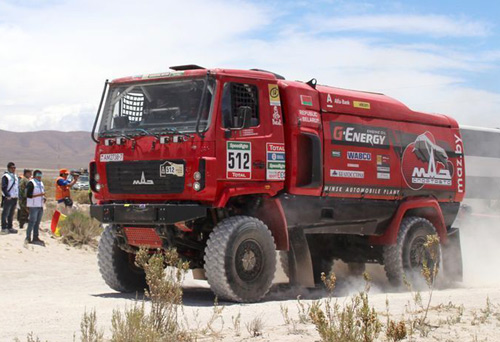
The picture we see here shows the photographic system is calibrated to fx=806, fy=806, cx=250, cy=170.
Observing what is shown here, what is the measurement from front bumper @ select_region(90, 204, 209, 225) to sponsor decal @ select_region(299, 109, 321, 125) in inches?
87.4

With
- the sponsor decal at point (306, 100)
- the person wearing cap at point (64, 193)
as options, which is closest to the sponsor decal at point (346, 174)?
the sponsor decal at point (306, 100)

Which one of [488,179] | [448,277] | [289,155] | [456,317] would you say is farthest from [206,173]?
[488,179]

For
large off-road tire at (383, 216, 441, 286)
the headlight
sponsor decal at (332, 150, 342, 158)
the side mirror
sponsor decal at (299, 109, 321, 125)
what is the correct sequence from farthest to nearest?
large off-road tire at (383, 216, 441, 286)
sponsor decal at (332, 150, 342, 158)
sponsor decal at (299, 109, 321, 125)
the side mirror
the headlight

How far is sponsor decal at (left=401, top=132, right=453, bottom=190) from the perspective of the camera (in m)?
14.1

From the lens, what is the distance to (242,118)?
11070mm

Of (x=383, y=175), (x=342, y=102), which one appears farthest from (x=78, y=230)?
(x=342, y=102)

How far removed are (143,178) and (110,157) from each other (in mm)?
672

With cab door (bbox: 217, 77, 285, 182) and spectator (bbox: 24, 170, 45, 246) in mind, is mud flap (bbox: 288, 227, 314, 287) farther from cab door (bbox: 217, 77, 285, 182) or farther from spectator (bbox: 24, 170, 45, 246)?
spectator (bbox: 24, 170, 45, 246)

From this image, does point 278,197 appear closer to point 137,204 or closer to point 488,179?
point 137,204

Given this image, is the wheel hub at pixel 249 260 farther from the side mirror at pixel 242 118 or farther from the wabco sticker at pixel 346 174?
the wabco sticker at pixel 346 174

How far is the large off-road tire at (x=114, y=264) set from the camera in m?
12.2

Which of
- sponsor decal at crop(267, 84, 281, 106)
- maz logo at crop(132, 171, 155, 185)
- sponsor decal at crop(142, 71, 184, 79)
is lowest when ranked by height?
maz logo at crop(132, 171, 155, 185)

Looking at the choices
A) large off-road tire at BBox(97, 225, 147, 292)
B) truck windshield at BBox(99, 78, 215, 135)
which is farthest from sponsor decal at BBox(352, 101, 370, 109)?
large off-road tire at BBox(97, 225, 147, 292)

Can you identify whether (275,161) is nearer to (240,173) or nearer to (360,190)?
(240,173)
